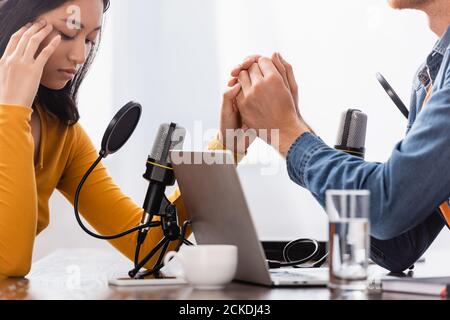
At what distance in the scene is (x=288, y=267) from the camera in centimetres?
142

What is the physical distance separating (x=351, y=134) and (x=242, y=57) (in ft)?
6.51

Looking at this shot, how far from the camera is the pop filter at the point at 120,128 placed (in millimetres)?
1305

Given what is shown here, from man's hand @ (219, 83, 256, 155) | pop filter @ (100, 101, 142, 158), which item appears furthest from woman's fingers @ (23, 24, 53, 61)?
man's hand @ (219, 83, 256, 155)

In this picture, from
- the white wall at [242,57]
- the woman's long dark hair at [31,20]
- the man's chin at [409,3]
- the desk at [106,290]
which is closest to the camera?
the desk at [106,290]

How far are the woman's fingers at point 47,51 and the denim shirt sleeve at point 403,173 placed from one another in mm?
607

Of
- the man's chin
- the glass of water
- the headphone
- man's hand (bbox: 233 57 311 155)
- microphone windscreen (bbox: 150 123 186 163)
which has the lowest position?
the headphone

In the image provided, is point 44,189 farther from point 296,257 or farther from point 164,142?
point 296,257

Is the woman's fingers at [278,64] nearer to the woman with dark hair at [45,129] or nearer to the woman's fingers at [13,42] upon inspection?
the woman with dark hair at [45,129]

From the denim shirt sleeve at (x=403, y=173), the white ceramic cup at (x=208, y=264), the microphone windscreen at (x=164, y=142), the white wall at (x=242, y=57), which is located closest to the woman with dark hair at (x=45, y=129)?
the microphone windscreen at (x=164, y=142)

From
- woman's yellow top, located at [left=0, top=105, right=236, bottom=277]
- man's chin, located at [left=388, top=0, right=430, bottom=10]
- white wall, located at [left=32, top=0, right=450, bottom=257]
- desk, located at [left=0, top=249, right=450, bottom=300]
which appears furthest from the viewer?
white wall, located at [left=32, top=0, right=450, bottom=257]

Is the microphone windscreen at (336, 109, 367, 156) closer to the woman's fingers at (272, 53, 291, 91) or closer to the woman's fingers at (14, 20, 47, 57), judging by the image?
the woman's fingers at (272, 53, 291, 91)

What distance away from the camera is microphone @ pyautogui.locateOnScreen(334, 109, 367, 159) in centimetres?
132

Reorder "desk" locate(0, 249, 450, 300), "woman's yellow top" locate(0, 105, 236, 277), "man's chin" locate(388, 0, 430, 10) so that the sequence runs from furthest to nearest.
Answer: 1. "man's chin" locate(388, 0, 430, 10)
2. "woman's yellow top" locate(0, 105, 236, 277)
3. "desk" locate(0, 249, 450, 300)

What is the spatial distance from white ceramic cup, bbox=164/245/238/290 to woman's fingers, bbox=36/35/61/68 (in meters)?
0.61
